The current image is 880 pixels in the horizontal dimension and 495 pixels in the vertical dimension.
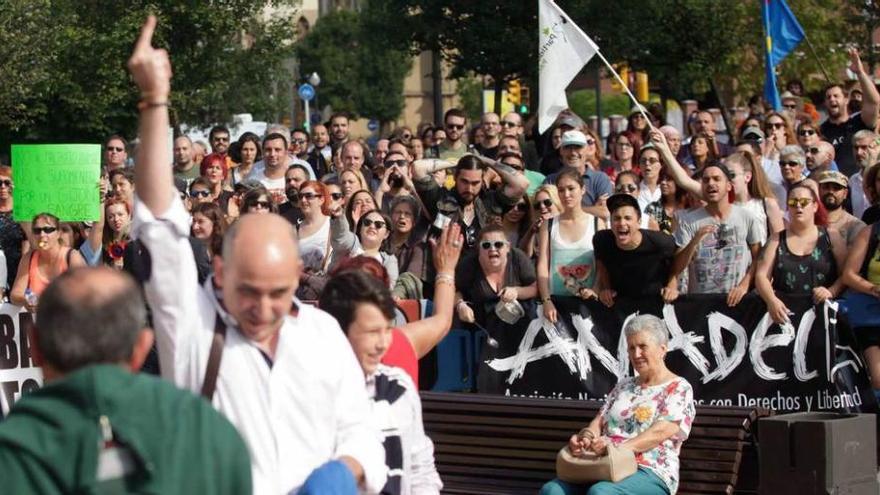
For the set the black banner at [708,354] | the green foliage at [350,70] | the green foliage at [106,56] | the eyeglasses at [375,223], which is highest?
the green foliage at [350,70]

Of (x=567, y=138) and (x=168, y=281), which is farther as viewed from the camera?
(x=567, y=138)

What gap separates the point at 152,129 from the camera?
4387 mm

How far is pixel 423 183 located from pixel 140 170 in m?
8.42

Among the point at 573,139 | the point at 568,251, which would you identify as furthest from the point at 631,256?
the point at 573,139

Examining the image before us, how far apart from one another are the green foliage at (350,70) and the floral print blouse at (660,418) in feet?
219

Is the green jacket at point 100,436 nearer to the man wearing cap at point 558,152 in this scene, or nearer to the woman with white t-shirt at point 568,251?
the woman with white t-shirt at point 568,251

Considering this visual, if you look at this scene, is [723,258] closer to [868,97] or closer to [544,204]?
[544,204]

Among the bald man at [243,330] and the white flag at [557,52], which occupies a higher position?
the white flag at [557,52]

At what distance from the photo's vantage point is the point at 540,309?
11195mm

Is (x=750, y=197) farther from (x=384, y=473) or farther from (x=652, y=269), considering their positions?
(x=384, y=473)

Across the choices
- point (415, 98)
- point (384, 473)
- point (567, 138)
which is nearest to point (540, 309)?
point (567, 138)

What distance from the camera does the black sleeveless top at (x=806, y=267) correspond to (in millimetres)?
10516

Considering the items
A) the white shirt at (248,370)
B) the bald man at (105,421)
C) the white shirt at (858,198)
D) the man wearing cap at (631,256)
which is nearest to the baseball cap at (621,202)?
the man wearing cap at (631,256)

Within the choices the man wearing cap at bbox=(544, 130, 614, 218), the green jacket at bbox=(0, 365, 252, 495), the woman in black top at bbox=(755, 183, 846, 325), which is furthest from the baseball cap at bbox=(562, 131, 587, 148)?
the green jacket at bbox=(0, 365, 252, 495)
